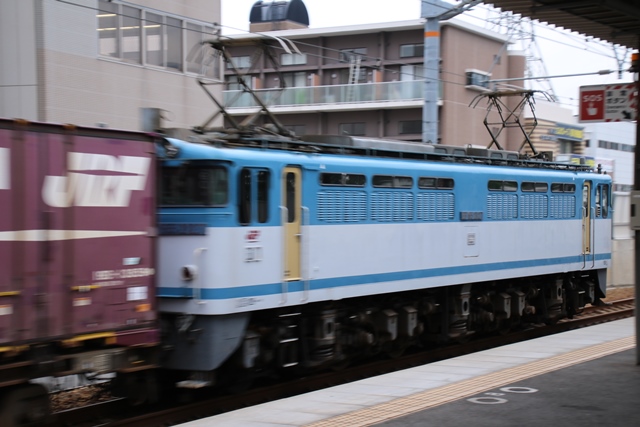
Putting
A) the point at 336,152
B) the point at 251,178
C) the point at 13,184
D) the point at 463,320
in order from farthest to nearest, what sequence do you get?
the point at 463,320 → the point at 336,152 → the point at 251,178 → the point at 13,184

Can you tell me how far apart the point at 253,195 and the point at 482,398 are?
3834 millimetres

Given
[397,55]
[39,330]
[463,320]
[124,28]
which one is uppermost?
[397,55]

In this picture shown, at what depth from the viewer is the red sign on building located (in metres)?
10.9

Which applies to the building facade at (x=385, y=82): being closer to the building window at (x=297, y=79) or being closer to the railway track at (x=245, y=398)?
the building window at (x=297, y=79)

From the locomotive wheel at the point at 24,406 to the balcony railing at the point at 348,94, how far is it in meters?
33.3

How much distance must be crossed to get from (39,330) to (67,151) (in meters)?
1.76

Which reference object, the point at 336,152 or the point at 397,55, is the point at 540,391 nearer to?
the point at 336,152

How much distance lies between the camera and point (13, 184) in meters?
7.63

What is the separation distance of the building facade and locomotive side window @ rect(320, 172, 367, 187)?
1135 inches

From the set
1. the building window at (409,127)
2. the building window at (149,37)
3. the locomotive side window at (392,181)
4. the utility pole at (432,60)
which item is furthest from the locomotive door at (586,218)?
the building window at (409,127)

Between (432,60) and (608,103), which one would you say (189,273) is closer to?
(608,103)

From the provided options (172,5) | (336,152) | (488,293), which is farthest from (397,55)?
(336,152)

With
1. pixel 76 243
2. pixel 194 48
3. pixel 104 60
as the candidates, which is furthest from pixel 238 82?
pixel 194 48

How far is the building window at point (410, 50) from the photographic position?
43781 mm
